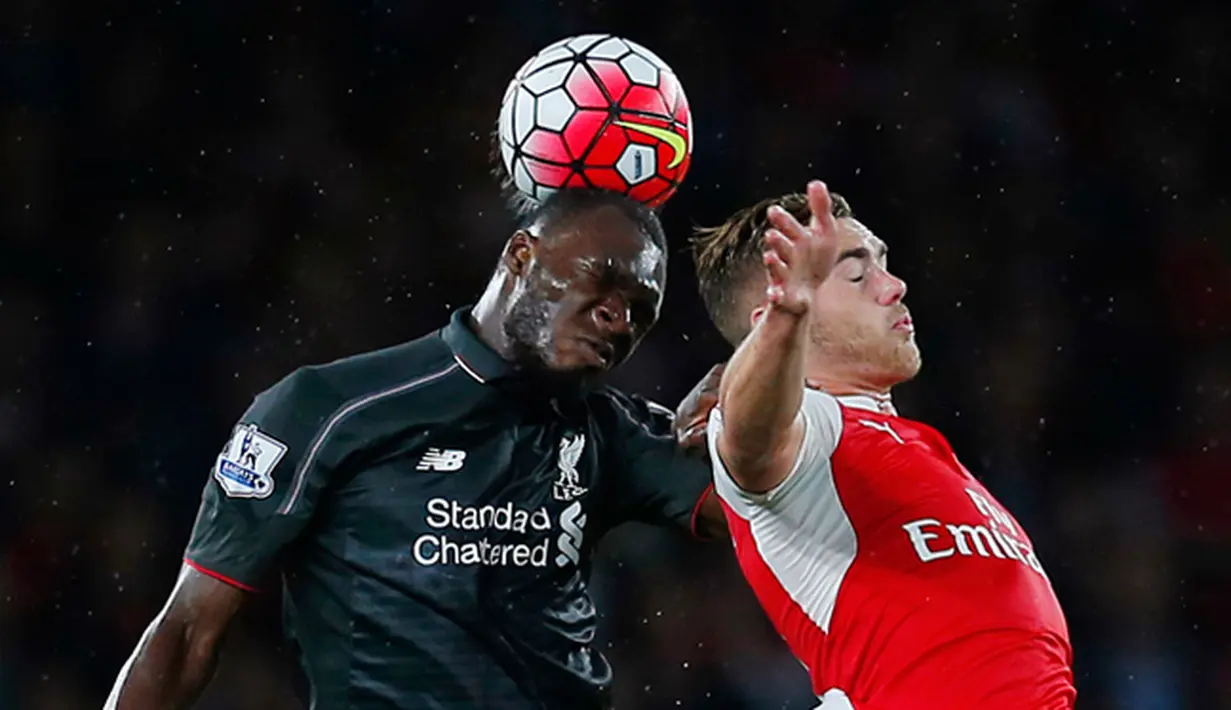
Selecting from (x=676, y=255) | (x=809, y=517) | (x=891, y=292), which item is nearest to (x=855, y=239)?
(x=891, y=292)

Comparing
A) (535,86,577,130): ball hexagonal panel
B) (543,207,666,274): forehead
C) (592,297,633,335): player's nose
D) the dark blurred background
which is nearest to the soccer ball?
(535,86,577,130): ball hexagonal panel

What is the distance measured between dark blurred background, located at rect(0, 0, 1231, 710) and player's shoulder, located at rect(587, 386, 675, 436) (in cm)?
269

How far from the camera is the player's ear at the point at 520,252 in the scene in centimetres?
316

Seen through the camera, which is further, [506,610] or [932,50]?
[932,50]

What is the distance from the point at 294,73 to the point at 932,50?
2801 mm

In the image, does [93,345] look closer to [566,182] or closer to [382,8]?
[382,8]

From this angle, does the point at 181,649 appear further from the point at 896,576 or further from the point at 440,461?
the point at 896,576

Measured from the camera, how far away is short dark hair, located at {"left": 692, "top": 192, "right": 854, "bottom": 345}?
10.7 feet

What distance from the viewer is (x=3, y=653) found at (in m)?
5.79

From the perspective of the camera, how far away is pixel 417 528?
10.2 ft

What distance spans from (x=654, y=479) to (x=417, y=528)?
520 millimetres

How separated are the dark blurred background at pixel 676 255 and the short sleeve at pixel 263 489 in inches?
117

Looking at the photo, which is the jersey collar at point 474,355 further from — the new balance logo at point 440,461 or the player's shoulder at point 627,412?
the player's shoulder at point 627,412

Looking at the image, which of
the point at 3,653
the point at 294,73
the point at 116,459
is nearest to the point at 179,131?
the point at 294,73
